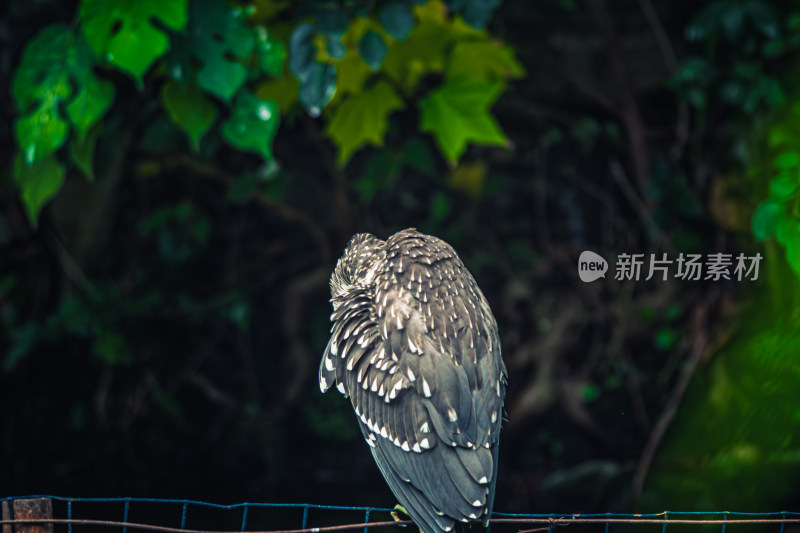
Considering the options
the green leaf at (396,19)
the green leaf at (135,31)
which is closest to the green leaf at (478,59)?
the green leaf at (396,19)

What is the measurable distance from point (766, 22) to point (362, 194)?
4.65ft

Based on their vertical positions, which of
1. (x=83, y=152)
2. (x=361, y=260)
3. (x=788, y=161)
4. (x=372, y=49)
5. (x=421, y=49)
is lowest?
(x=361, y=260)

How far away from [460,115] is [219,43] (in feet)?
2.31

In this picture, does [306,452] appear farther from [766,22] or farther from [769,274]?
[766,22]

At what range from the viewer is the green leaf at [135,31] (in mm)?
1709

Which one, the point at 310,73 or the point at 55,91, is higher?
the point at 310,73

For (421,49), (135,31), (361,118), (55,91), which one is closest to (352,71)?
(361,118)

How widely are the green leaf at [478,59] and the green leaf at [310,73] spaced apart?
0.63 meters

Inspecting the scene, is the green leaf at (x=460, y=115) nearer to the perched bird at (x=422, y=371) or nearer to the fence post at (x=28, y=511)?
the perched bird at (x=422, y=371)

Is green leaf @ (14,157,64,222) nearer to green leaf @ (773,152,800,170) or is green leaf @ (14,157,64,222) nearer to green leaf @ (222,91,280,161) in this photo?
green leaf @ (222,91,280,161)

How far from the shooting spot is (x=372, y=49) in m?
1.91

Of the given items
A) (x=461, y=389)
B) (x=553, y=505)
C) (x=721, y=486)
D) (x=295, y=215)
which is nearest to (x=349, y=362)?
(x=461, y=389)

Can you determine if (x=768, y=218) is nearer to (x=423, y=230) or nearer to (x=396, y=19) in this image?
(x=396, y=19)

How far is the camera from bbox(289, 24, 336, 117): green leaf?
182 cm
